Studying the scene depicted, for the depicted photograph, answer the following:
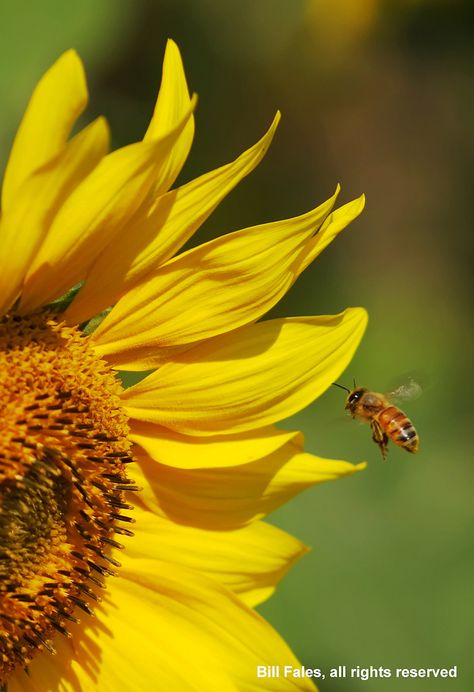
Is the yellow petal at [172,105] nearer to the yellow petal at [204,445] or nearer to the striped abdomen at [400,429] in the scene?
the yellow petal at [204,445]

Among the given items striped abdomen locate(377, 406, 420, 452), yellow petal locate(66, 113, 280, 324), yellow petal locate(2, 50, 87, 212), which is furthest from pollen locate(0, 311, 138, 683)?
striped abdomen locate(377, 406, 420, 452)

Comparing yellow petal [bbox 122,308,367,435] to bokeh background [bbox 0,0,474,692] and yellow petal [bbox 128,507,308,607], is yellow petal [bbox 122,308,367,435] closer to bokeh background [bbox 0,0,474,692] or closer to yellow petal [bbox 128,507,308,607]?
yellow petal [bbox 128,507,308,607]

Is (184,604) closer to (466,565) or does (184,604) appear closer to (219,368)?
(219,368)

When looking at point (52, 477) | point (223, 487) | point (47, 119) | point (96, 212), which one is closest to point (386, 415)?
point (223, 487)

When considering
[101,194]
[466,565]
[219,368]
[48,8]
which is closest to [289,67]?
[48,8]

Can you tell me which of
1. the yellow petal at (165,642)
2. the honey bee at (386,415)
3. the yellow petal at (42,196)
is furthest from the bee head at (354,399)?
the yellow petal at (42,196)

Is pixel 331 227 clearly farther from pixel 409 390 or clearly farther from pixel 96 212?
pixel 409 390
